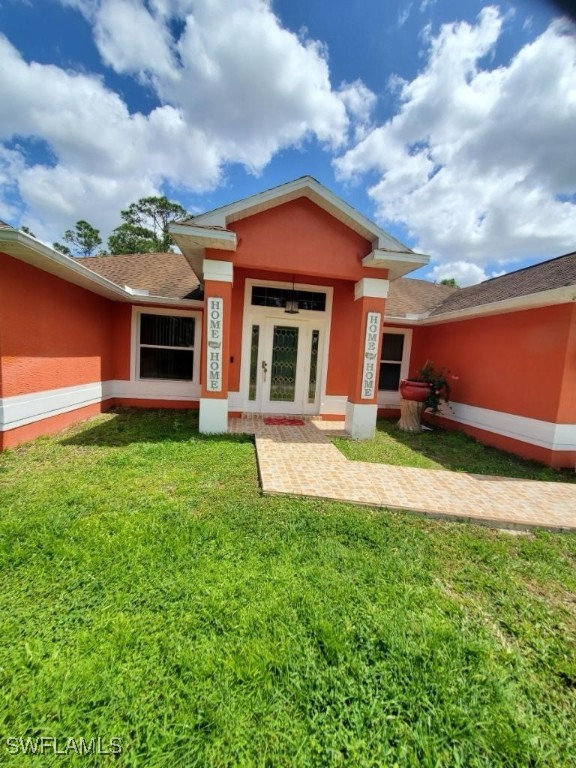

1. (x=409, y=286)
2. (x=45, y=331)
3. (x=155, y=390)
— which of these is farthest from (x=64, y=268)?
(x=409, y=286)

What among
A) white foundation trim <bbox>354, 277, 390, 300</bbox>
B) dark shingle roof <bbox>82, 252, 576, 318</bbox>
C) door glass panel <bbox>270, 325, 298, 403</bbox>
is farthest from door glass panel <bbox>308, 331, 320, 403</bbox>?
dark shingle roof <bbox>82, 252, 576, 318</bbox>

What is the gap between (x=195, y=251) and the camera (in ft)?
20.6

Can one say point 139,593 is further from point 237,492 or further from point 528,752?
point 528,752

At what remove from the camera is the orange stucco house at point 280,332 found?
18.7 ft

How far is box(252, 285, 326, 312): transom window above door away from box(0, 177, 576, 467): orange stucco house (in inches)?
1.4

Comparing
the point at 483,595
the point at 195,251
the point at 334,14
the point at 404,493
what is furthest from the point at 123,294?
the point at 483,595

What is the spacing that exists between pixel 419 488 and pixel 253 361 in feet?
15.9

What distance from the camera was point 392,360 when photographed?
9797 mm

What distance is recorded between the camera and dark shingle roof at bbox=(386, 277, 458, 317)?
968 cm

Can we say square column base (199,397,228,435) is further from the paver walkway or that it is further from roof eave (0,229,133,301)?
roof eave (0,229,133,301)

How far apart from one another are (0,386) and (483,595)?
667cm

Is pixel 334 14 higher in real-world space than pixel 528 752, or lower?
higher

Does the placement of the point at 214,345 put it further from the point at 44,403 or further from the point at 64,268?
the point at 44,403

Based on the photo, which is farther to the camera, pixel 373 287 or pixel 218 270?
pixel 373 287
